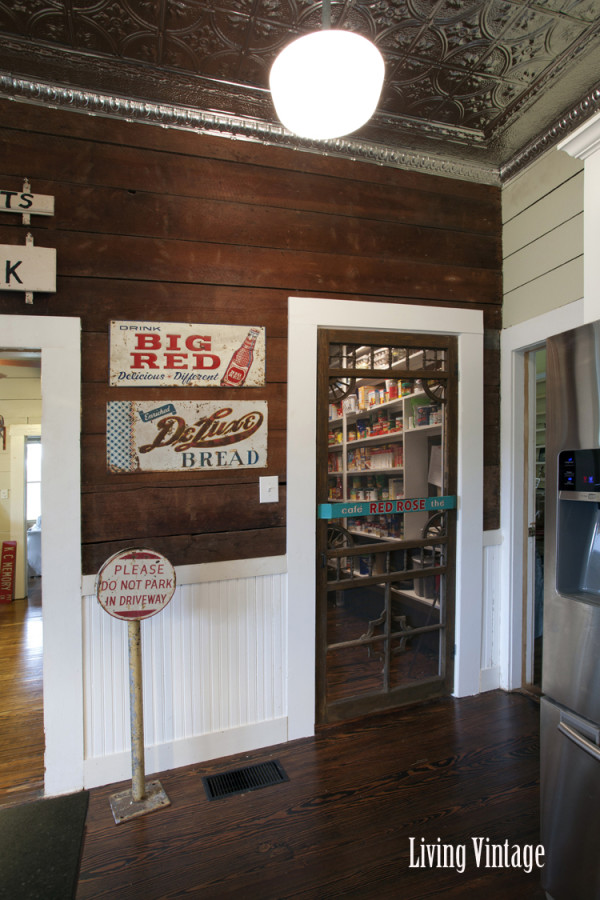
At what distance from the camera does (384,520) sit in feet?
9.33

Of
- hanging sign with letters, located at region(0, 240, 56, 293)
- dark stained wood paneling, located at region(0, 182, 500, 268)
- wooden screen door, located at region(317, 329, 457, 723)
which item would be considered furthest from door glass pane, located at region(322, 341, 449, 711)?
hanging sign with letters, located at region(0, 240, 56, 293)

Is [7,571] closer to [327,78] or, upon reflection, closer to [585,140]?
[327,78]

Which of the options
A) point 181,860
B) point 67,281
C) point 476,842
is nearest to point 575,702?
point 476,842

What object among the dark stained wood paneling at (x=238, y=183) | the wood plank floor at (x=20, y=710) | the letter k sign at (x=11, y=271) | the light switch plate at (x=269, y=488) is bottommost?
the wood plank floor at (x=20, y=710)

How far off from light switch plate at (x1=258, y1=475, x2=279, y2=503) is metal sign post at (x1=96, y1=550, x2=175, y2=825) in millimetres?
613

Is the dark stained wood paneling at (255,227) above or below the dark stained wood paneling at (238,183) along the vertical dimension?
below

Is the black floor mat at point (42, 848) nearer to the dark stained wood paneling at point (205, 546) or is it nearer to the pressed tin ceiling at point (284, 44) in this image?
the dark stained wood paneling at point (205, 546)

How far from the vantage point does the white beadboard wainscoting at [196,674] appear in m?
2.28

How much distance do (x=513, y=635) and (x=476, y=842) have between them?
4.46 ft

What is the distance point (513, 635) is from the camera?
305 centimetres

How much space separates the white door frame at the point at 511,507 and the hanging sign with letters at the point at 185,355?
1.53 meters

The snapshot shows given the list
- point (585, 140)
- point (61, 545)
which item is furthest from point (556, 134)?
point (61, 545)

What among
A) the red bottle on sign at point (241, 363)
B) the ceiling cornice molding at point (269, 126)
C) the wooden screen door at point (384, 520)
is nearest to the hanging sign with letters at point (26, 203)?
the ceiling cornice molding at point (269, 126)

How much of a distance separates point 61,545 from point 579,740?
81.9 inches
